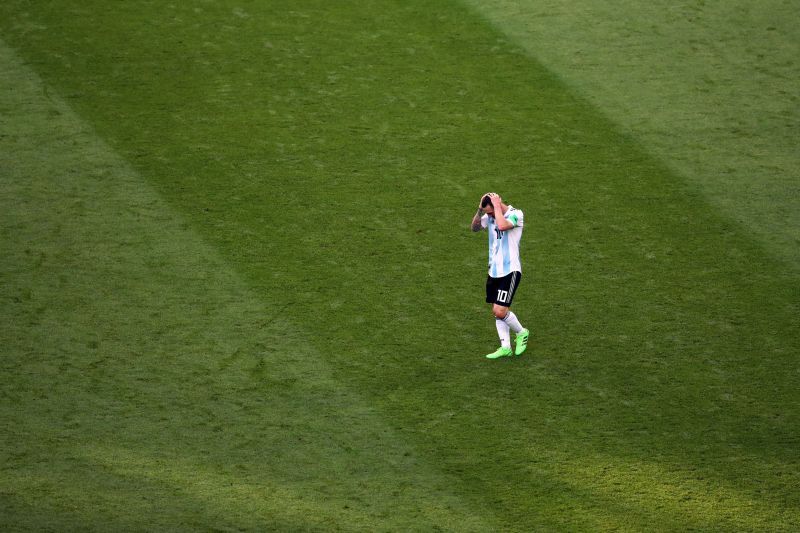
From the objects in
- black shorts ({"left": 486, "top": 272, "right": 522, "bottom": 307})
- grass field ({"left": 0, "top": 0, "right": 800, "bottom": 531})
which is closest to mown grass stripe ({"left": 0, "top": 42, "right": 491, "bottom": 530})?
grass field ({"left": 0, "top": 0, "right": 800, "bottom": 531})

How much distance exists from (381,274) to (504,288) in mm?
1788

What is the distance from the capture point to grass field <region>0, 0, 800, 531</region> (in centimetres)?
855

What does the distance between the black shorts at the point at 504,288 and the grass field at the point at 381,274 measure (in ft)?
1.91

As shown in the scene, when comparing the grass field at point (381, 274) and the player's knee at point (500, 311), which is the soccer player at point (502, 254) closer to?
the player's knee at point (500, 311)

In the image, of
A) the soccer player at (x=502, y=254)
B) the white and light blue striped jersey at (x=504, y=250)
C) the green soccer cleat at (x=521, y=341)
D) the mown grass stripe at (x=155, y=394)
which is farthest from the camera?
the green soccer cleat at (x=521, y=341)

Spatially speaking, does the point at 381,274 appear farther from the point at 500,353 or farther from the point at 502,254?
the point at 502,254

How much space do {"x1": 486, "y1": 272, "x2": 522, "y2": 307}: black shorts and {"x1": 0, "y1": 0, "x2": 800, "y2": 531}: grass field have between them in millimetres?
583

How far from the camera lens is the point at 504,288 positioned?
9875 mm

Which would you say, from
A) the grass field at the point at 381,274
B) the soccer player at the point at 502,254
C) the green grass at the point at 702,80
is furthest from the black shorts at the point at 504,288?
the green grass at the point at 702,80

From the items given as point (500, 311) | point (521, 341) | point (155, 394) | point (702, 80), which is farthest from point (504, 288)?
point (702, 80)

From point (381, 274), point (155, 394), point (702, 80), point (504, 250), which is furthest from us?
point (702, 80)

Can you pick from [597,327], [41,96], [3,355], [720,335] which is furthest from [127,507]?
[41,96]

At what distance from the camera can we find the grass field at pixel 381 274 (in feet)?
28.1

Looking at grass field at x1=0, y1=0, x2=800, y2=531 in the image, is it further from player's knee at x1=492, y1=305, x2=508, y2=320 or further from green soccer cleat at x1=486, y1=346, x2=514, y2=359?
player's knee at x1=492, y1=305, x2=508, y2=320
